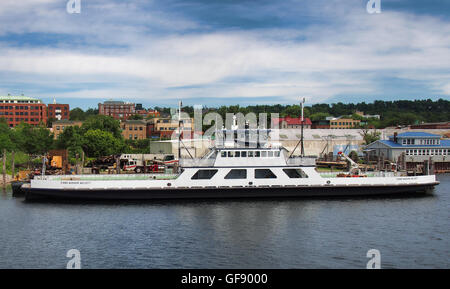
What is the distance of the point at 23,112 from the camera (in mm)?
115312

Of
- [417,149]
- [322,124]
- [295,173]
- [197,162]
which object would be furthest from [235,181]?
[322,124]

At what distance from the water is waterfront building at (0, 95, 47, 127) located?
290 feet

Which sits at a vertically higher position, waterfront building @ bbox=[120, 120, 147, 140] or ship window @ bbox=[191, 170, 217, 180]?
waterfront building @ bbox=[120, 120, 147, 140]

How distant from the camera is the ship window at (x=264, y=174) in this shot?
35.3 m

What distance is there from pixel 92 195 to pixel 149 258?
15456 millimetres

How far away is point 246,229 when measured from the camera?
25.8 m

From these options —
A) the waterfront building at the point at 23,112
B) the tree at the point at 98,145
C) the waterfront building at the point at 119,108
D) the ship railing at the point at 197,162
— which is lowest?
the ship railing at the point at 197,162

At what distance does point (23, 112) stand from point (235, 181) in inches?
3834

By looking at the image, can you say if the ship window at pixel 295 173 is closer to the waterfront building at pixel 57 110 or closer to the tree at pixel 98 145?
the tree at pixel 98 145

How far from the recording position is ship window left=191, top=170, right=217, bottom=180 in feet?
115

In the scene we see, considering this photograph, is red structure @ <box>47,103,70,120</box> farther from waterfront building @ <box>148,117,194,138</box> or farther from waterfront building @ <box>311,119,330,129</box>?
waterfront building @ <box>311,119,330,129</box>

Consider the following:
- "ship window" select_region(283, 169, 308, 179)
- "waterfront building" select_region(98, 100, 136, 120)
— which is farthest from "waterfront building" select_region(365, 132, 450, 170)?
"waterfront building" select_region(98, 100, 136, 120)

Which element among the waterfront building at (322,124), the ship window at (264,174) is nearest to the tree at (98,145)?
the ship window at (264,174)
